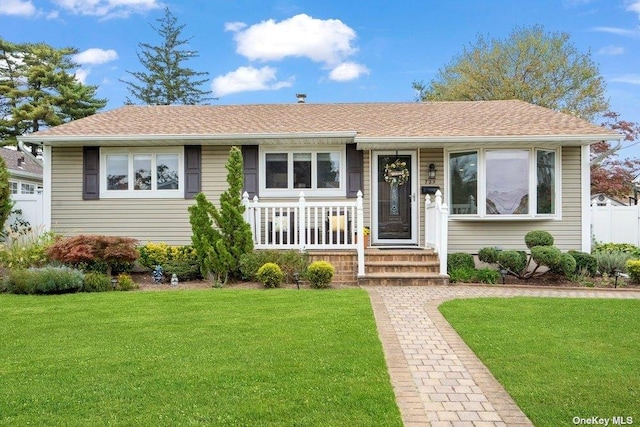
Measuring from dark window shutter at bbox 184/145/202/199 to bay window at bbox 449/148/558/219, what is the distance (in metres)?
6.55

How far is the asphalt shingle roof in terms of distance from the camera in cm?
1008

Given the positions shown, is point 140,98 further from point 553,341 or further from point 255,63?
point 553,341

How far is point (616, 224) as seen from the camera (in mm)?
12695

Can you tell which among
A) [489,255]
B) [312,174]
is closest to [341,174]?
[312,174]

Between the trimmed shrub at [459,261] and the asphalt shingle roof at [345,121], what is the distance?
2.72 m

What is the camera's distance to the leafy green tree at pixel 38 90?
2541cm

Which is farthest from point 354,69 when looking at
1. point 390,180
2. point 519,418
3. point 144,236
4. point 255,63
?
point 519,418

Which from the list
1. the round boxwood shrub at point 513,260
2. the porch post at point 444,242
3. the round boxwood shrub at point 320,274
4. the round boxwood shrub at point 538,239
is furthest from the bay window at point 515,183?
the round boxwood shrub at point 320,274

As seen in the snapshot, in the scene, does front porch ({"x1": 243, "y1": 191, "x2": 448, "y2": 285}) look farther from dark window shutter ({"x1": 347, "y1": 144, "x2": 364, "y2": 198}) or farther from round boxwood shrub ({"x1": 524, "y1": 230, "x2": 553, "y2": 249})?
round boxwood shrub ({"x1": 524, "y1": 230, "x2": 553, "y2": 249})

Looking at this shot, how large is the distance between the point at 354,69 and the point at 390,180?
51.1 ft

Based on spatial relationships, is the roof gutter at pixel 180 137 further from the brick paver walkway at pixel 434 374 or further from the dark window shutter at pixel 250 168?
the brick paver walkway at pixel 434 374

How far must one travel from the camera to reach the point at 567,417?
119 inches

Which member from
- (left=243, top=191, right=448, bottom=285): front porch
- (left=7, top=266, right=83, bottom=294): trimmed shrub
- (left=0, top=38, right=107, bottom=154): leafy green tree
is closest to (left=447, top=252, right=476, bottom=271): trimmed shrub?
(left=243, top=191, right=448, bottom=285): front porch

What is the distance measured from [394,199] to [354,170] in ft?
4.04
